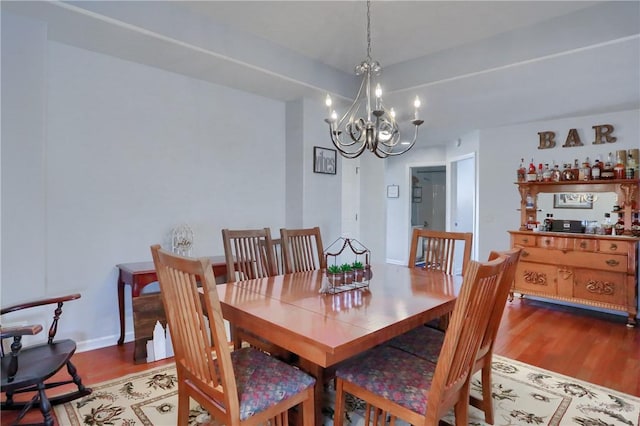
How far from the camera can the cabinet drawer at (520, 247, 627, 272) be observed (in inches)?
144

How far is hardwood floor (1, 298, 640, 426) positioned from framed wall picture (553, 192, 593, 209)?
4.02 ft

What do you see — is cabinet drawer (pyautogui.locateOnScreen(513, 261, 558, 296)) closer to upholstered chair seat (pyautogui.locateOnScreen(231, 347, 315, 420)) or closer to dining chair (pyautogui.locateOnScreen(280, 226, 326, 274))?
dining chair (pyautogui.locateOnScreen(280, 226, 326, 274))

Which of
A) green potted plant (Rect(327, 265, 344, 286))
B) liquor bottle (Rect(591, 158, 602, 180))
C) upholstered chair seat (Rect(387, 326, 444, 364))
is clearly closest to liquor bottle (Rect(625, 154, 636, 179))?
liquor bottle (Rect(591, 158, 602, 180))

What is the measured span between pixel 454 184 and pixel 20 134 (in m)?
5.48

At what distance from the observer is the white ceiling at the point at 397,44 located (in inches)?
101

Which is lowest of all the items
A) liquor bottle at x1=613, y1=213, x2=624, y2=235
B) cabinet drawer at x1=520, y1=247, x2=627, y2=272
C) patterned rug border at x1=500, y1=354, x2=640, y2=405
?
patterned rug border at x1=500, y1=354, x2=640, y2=405

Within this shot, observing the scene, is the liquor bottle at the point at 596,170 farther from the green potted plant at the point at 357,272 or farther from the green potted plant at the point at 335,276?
the green potted plant at the point at 335,276

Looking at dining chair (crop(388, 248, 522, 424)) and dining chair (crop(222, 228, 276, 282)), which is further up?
dining chair (crop(222, 228, 276, 282))

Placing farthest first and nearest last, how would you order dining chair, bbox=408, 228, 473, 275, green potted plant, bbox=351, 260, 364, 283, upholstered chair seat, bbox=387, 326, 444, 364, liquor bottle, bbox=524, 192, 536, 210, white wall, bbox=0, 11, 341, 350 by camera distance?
liquor bottle, bbox=524, 192, 536, 210 < dining chair, bbox=408, 228, 473, 275 < white wall, bbox=0, 11, 341, 350 < green potted plant, bbox=351, 260, 364, 283 < upholstered chair seat, bbox=387, 326, 444, 364

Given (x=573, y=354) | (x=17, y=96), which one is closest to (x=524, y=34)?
(x=573, y=354)

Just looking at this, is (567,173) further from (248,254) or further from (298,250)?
(248,254)

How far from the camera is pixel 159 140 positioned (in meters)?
3.20

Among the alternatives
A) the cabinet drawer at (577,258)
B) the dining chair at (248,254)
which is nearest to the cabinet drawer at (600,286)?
the cabinet drawer at (577,258)

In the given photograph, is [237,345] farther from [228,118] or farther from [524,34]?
[524,34]
